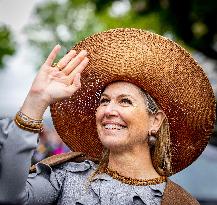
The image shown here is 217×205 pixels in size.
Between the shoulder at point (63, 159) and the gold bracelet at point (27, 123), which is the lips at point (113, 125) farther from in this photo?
the gold bracelet at point (27, 123)

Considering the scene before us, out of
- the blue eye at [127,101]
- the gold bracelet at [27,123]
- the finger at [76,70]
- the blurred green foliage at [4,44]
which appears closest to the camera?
the gold bracelet at [27,123]

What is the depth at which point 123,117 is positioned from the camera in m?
3.57

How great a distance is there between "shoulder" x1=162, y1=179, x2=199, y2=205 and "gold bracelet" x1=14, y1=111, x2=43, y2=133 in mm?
859

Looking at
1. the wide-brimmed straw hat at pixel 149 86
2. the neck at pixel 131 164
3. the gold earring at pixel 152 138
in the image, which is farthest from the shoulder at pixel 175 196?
the wide-brimmed straw hat at pixel 149 86

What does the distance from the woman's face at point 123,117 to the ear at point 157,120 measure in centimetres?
3

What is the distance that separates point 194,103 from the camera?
383 centimetres

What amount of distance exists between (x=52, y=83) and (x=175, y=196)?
0.92 meters

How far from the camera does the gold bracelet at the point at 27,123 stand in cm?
298

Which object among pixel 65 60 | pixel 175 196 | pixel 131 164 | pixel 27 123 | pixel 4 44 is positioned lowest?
pixel 4 44

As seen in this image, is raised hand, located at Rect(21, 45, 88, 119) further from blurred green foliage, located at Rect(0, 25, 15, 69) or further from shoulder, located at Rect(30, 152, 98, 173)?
blurred green foliage, located at Rect(0, 25, 15, 69)

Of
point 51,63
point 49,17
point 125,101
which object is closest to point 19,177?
point 51,63

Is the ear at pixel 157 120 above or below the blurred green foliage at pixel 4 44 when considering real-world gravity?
above

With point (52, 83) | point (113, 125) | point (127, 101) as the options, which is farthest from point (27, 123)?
point (127, 101)

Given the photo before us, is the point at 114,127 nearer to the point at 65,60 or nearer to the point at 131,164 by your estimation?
the point at 131,164
